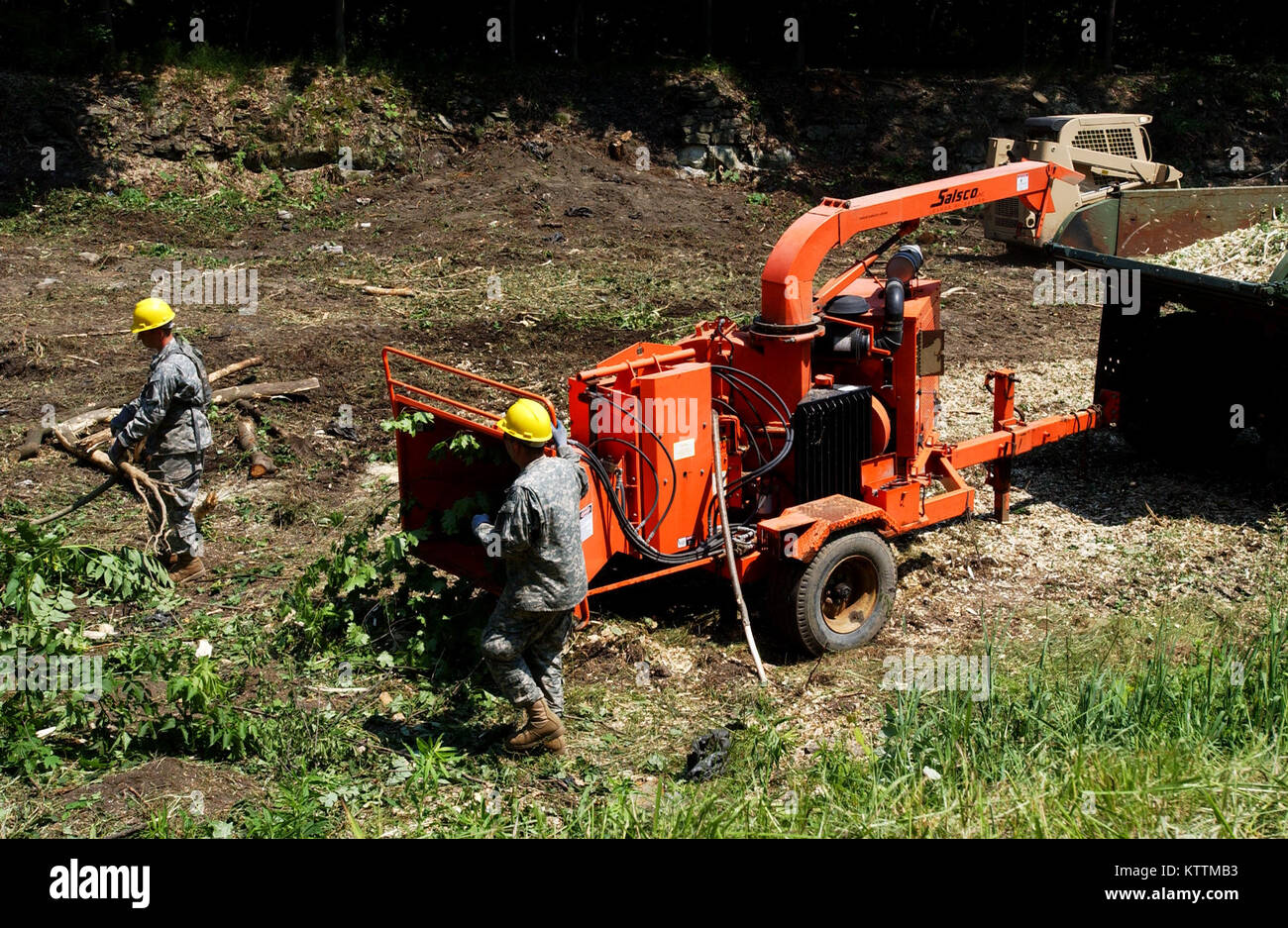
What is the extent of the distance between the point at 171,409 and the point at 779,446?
3.90m

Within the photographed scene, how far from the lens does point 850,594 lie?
293 inches

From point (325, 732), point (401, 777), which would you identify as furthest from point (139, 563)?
point (401, 777)

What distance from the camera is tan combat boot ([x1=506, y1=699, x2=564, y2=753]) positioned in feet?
19.5

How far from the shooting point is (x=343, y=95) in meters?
20.1

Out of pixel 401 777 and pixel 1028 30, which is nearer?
pixel 401 777

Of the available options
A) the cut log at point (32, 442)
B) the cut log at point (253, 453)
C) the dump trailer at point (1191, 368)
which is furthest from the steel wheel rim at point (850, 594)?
the cut log at point (32, 442)

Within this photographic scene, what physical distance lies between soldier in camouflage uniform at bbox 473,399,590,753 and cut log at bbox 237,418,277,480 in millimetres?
4284

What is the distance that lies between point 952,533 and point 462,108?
47.0 feet

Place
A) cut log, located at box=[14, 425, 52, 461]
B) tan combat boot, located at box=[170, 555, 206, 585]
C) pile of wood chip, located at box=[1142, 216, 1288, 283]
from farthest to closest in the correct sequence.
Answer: cut log, located at box=[14, 425, 52, 461]
pile of wood chip, located at box=[1142, 216, 1288, 283]
tan combat boot, located at box=[170, 555, 206, 585]

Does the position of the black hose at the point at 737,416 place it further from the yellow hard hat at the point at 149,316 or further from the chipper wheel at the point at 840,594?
the yellow hard hat at the point at 149,316

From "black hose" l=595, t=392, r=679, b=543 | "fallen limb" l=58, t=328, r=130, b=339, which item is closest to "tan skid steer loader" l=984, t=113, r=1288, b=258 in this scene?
"black hose" l=595, t=392, r=679, b=543

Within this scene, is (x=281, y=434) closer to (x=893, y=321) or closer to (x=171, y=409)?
(x=171, y=409)

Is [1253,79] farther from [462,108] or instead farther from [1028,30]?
[462,108]

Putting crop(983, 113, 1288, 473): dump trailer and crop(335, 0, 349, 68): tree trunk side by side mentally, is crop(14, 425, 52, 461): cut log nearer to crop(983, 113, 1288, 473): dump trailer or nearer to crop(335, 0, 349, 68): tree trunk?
crop(983, 113, 1288, 473): dump trailer
